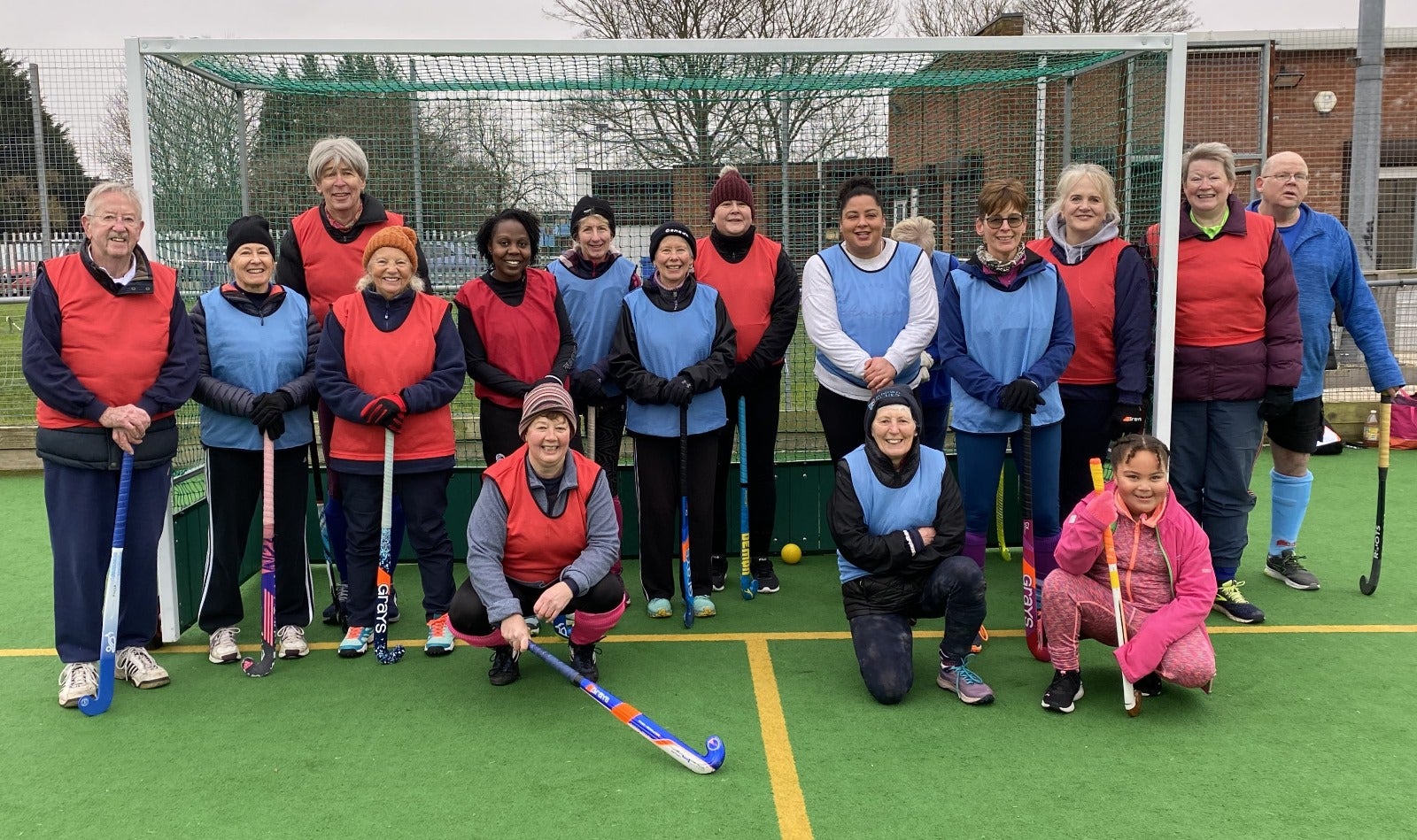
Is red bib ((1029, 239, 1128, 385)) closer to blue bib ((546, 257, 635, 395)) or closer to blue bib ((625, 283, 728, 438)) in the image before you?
blue bib ((625, 283, 728, 438))

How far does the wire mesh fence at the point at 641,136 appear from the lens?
468 cm

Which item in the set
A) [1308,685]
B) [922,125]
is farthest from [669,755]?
[922,125]

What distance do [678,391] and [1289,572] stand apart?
2.90m

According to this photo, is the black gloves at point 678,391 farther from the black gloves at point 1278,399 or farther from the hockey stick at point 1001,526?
the black gloves at point 1278,399

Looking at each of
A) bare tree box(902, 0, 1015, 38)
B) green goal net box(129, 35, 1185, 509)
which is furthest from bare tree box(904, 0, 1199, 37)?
green goal net box(129, 35, 1185, 509)

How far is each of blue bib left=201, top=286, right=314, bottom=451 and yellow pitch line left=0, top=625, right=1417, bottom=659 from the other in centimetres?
88

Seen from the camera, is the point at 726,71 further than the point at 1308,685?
Yes

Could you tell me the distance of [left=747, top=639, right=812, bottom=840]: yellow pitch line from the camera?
2770 mm

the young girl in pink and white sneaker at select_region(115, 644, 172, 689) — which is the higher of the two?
the young girl in pink

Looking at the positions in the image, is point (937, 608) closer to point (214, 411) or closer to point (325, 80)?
point (214, 411)

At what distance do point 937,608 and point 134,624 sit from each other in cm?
283

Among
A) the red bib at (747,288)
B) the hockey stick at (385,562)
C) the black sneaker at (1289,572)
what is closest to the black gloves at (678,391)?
the red bib at (747,288)

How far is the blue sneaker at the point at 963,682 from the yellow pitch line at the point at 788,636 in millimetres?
578

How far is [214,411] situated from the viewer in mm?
3943
